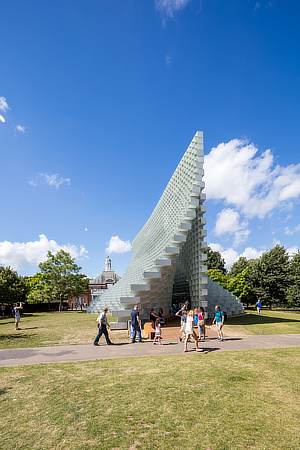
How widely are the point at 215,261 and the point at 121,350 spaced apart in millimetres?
46283

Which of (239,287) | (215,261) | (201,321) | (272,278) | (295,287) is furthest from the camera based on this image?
(215,261)

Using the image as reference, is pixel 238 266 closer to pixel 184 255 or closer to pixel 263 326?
pixel 184 255

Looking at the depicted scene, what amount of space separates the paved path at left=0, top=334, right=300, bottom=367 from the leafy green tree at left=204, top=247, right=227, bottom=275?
4175 centimetres

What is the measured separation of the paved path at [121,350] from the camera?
8.39 m

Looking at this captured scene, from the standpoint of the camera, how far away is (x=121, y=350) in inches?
375

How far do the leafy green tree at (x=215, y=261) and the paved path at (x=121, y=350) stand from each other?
4175cm

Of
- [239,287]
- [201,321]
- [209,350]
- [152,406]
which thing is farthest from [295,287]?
[152,406]

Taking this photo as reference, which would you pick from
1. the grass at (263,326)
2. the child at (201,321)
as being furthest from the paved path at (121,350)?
the grass at (263,326)

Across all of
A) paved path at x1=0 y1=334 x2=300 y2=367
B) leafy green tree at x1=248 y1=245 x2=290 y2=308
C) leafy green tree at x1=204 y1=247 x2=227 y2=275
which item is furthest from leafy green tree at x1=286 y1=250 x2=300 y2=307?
paved path at x1=0 y1=334 x2=300 y2=367

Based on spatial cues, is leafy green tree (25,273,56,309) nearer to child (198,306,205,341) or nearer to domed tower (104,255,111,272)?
child (198,306,205,341)

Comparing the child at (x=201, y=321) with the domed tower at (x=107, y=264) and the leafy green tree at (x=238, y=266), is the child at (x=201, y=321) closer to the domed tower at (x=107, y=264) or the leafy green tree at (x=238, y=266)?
the leafy green tree at (x=238, y=266)

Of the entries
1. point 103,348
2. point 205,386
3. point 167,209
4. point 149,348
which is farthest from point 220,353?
point 167,209

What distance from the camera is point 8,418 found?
4.38 meters

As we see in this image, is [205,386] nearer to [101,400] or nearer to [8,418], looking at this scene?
[101,400]
